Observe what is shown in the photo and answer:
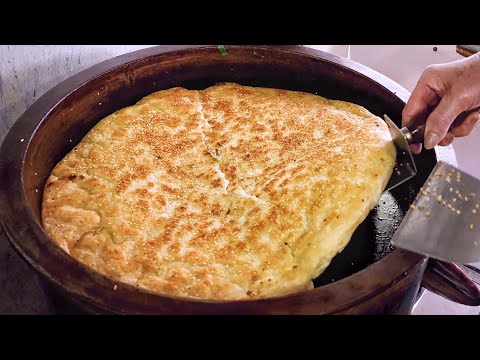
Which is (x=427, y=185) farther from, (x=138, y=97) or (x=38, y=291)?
(x=38, y=291)

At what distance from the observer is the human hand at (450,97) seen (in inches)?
95.5

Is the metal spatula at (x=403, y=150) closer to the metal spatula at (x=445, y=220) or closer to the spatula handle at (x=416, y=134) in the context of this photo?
the spatula handle at (x=416, y=134)

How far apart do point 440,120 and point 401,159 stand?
0.84ft

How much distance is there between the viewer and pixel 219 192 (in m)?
2.53

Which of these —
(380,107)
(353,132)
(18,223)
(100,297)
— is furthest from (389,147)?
(18,223)

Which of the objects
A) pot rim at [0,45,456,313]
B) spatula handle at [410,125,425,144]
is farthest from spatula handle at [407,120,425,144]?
pot rim at [0,45,456,313]

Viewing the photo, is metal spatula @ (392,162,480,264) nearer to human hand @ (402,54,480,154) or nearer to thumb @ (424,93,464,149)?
thumb @ (424,93,464,149)

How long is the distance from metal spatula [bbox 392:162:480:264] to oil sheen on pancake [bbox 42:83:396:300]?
0.89ft

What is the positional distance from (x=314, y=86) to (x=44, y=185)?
182 cm

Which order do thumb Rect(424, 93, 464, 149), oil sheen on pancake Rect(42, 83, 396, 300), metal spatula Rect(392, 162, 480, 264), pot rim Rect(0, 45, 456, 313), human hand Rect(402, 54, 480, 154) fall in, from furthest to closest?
human hand Rect(402, 54, 480, 154) < thumb Rect(424, 93, 464, 149) < oil sheen on pancake Rect(42, 83, 396, 300) < metal spatula Rect(392, 162, 480, 264) < pot rim Rect(0, 45, 456, 313)

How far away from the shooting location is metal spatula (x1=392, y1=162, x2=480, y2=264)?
1.95 m

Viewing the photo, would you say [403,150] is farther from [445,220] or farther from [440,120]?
[445,220]

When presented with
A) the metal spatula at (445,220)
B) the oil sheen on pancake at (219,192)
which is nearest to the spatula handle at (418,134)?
the oil sheen on pancake at (219,192)

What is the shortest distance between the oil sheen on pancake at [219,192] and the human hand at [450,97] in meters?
0.22
